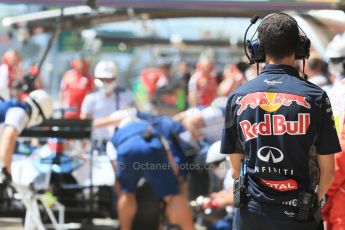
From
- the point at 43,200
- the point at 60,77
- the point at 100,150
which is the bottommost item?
the point at 43,200

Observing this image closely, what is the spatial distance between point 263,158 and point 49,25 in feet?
11.6

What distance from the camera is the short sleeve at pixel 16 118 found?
5375mm

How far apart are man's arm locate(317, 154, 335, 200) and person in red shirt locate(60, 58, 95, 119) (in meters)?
3.54

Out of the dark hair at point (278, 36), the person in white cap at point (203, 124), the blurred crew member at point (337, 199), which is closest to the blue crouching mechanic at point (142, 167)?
the person in white cap at point (203, 124)

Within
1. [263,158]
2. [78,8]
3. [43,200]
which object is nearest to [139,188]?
[43,200]

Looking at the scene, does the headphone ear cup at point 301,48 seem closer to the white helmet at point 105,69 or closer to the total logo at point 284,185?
the total logo at point 284,185

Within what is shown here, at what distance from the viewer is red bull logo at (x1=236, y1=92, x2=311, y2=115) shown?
2.94m

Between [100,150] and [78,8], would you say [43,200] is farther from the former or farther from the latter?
[78,8]

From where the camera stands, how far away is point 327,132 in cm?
297

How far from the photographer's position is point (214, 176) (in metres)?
5.81

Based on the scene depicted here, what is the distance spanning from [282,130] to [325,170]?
0.90ft

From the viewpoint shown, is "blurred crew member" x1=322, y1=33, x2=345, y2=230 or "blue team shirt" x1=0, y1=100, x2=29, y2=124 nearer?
"blurred crew member" x1=322, y1=33, x2=345, y2=230

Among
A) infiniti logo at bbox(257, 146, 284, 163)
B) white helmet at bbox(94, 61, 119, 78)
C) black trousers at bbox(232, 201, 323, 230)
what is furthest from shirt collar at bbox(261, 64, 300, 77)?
white helmet at bbox(94, 61, 119, 78)

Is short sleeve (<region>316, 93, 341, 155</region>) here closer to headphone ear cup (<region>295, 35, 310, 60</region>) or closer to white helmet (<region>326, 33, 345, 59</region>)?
headphone ear cup (<region>295, 35, 310, 60</region>)
